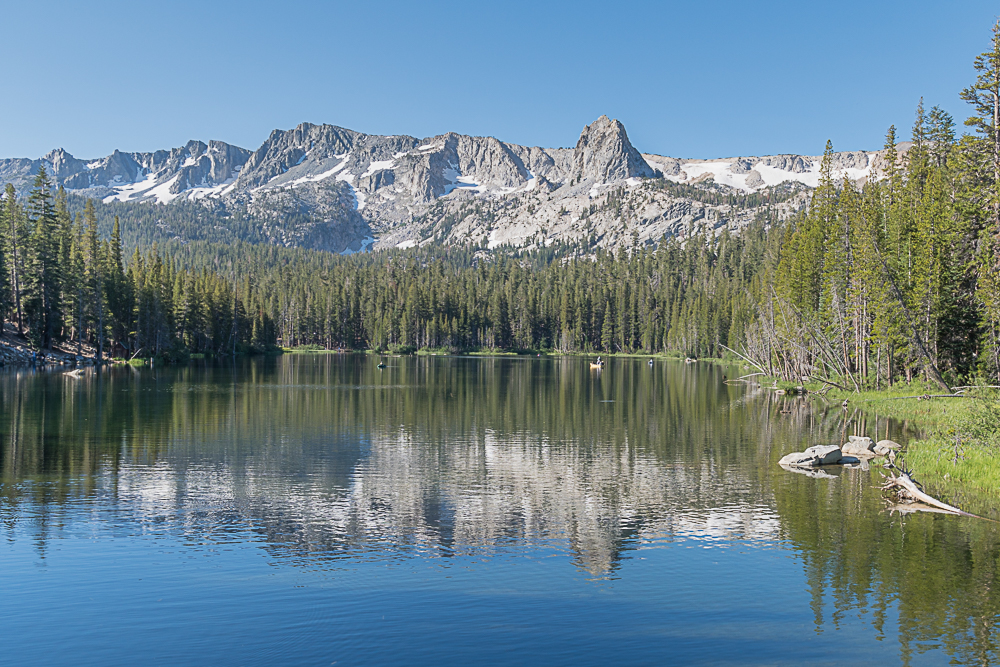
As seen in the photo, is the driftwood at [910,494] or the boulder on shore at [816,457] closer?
the driftwood at [910,494]

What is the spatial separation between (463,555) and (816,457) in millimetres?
18149

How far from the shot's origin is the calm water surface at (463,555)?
42.2 feet

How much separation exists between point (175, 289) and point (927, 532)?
12229 cm

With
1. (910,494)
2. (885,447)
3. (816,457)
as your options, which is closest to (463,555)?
(910,494)

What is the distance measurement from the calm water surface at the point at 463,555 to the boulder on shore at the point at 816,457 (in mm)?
1161

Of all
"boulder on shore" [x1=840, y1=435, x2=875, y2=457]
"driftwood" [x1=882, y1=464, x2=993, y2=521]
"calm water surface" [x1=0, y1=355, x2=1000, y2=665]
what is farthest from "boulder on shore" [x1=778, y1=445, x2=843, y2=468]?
"driftwood" [x1=882, y1=464, x2=993, y2=521]

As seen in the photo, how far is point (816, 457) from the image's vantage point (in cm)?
2991

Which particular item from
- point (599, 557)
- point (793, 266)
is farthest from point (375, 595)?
point (793, 266)

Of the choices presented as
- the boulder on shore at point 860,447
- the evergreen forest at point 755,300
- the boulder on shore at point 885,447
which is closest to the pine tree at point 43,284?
the evergreen forest at point 755,300

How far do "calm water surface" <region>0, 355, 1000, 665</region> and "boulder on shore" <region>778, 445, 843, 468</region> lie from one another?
116 cm

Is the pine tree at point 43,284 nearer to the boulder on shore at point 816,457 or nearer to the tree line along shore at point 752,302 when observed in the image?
the tree line along shore at point 752,302

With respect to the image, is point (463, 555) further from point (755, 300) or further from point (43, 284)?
point (755, 300)

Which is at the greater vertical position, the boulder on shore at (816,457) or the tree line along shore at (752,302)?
the tree line along shore at (752,302)

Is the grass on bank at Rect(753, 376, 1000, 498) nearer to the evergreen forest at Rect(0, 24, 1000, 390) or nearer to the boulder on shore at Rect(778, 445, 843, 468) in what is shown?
the boulder on shore at Rect(778, 445, 843, 468)
